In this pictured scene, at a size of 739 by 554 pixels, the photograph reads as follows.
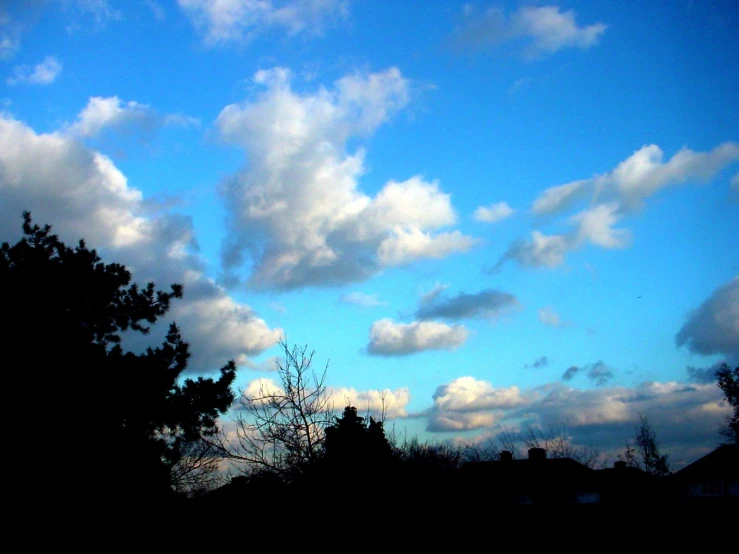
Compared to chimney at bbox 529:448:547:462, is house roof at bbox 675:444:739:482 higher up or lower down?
lower down

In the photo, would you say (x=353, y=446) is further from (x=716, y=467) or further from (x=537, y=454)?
(x=716, y=467)

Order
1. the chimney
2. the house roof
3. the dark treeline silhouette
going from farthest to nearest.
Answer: the chimney, the house roof, the dark treeline silhouette

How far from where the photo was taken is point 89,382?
1786 cm

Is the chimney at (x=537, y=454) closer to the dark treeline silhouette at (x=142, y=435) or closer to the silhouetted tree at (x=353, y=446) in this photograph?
the dark treeline silhouette at (x=142, y=435)

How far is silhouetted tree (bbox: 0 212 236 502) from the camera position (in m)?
16.7

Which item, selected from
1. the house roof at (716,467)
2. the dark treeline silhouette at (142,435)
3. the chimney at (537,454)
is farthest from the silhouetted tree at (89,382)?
the house roof at (716,467)

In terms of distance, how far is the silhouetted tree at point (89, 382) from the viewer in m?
16.7

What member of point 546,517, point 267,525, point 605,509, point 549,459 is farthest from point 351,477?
point 549,459

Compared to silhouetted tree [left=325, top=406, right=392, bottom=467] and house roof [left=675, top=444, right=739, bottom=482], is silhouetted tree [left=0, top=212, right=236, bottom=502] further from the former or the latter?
house roof [left=675, top=444, right=739, bottom=482]

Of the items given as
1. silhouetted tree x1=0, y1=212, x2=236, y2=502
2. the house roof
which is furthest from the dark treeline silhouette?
the house roof

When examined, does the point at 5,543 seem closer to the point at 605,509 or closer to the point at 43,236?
the point at 43,236

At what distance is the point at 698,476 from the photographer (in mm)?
37844

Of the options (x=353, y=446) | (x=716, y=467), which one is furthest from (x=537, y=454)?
(x=353, y=446)

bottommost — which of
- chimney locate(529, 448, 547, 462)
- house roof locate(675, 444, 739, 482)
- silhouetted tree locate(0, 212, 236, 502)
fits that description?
house roof locate(675, 444, 739, 482)
